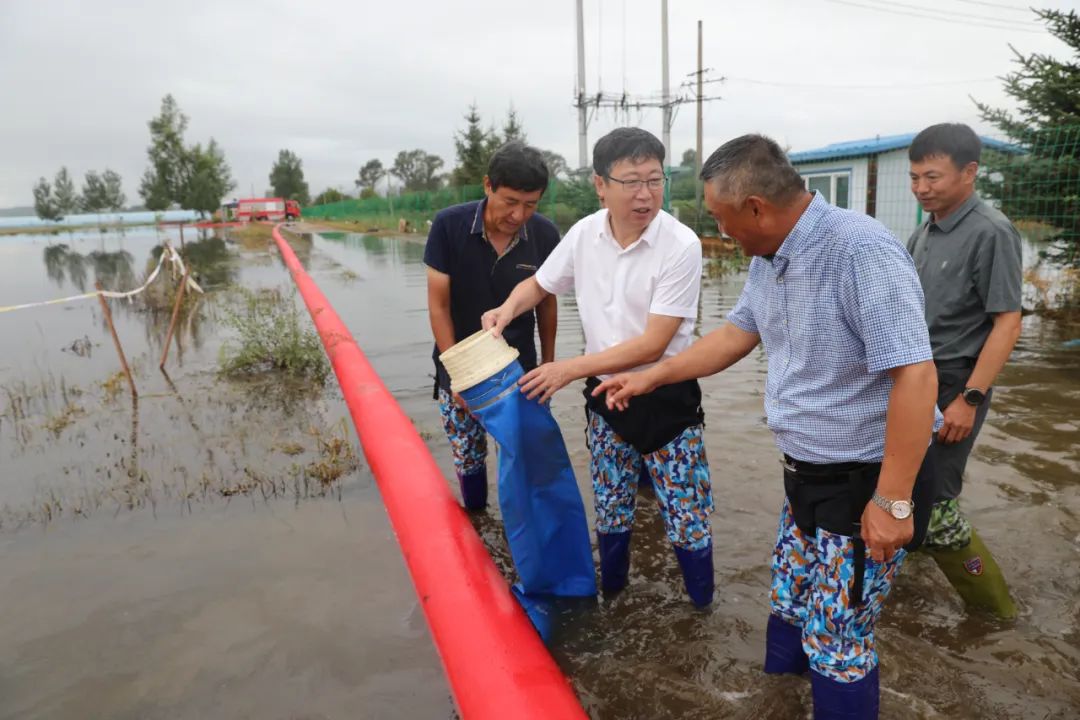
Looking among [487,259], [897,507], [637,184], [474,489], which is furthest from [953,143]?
[474,489]

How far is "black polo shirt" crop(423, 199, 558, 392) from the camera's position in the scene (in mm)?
3262

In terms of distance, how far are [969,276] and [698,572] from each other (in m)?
1.40

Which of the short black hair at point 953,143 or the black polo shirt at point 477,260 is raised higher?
the short black hair at point 953,143

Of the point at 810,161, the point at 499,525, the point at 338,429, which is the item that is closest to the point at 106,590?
the point at 499,525

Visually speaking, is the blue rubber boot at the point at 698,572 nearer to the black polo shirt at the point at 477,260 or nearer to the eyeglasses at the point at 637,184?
the black polo shirt at the point at 477,260

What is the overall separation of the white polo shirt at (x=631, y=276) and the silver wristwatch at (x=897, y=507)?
895 millimetres

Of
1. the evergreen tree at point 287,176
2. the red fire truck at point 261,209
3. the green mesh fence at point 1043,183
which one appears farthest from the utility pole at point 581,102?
the evergreen tree at point 287,176

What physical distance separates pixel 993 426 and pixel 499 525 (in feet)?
11.3

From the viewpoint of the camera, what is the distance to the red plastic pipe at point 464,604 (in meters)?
1.91

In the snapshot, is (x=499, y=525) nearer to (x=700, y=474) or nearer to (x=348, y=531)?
(x=348, y=531)

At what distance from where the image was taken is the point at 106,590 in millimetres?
3230

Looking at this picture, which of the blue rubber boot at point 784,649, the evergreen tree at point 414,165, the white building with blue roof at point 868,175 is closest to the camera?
the blue rubber boot at point 784,649

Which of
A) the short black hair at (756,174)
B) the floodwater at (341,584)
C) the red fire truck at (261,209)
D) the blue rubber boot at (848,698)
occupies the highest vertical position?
the red fire truck at (261,209)

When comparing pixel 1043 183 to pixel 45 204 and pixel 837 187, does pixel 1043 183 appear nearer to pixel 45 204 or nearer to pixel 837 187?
pixel 837 187
